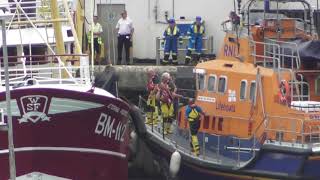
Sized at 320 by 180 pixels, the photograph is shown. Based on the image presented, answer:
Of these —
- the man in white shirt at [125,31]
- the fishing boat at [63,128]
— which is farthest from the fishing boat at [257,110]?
the man in white shirt at [125,31]

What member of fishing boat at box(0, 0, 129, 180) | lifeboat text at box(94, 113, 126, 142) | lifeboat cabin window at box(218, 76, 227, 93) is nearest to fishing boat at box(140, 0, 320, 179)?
lifeboat cabin window at box(218, 76, 227, 93)

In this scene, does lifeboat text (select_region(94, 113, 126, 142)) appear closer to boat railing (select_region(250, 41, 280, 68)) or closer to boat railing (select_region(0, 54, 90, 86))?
boat railing (select_region(0, 54, 90, 86))

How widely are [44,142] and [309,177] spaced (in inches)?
174

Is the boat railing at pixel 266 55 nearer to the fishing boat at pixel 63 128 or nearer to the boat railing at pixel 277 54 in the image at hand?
the boat railing at pixel 277 54

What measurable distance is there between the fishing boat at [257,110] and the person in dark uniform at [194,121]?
0.56 ft

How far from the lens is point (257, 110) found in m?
15.2

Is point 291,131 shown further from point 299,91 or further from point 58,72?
point 58,72

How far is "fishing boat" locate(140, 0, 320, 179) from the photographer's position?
1439cm

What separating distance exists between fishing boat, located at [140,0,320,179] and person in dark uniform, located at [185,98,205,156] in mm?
172

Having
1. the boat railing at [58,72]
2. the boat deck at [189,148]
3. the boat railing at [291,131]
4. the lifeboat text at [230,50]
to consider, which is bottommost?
the boat deck at [189,148]

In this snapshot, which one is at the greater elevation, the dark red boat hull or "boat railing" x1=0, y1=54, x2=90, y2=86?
"boat railing" x1=0, y1=54, x2=90, y2=86

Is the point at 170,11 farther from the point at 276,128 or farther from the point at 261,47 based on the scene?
the point at 276,128

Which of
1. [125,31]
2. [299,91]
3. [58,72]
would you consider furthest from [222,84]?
[125,31]

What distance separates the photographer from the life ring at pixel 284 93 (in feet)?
48.8
